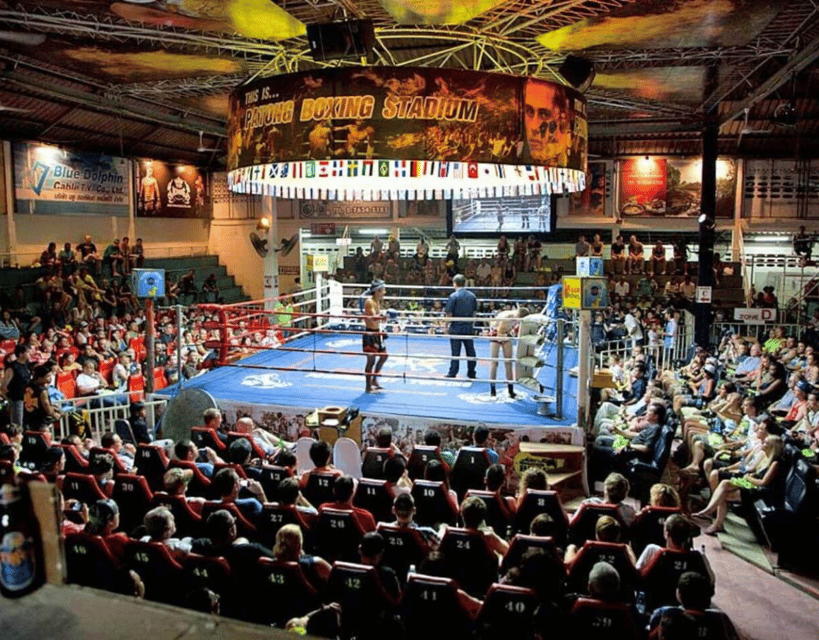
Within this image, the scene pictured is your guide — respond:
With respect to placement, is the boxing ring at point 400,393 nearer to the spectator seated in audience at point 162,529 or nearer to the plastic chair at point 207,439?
the plastic chair at point 207,439

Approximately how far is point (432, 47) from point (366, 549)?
19.3ft

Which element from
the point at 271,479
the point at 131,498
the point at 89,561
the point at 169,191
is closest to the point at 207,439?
the point at 271,479

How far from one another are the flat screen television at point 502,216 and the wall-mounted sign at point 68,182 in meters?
9.21

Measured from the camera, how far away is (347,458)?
6.70m

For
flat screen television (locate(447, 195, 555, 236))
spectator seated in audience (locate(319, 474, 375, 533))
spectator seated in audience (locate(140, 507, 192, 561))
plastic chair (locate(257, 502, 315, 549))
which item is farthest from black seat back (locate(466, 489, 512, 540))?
flat screen television (locate(447, 195, 555, 236))

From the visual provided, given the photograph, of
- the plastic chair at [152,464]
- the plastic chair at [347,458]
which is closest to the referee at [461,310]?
the plastic chair at [347,458]

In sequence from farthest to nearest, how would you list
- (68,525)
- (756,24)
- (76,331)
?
(76,331) < (756,24) < (68,525)

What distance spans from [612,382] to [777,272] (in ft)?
40.1

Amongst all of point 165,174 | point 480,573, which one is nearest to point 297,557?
point 480,573

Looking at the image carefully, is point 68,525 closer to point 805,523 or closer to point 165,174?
point 805,523

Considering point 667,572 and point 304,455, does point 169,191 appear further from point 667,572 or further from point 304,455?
point 667,572

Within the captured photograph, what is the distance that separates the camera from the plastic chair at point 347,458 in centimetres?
667

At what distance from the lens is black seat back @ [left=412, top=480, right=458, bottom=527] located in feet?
17.1

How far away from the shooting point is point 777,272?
19547 millimetres
